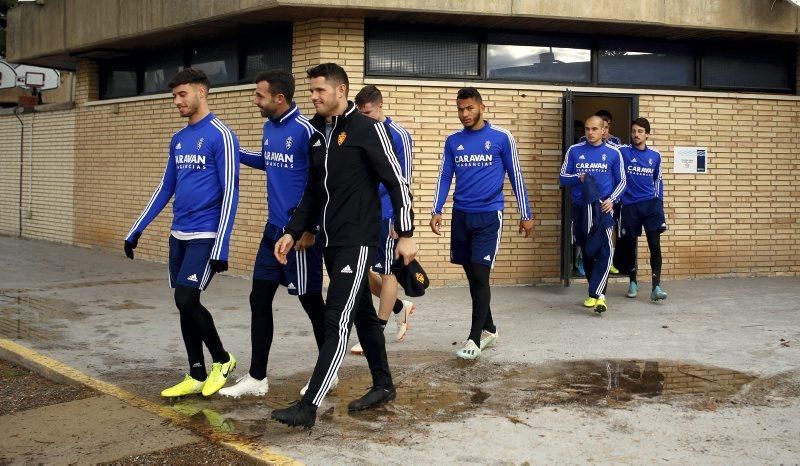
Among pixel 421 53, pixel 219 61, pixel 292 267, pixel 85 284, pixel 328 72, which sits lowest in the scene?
pixel 85 284

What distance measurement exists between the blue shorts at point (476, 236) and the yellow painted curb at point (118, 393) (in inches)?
110

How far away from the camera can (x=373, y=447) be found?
4770 mm

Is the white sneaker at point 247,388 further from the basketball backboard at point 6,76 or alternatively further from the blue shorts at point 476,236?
the basketball backboard at point 6,76

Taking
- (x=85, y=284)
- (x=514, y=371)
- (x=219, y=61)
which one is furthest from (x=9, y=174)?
(x=514, y=371)

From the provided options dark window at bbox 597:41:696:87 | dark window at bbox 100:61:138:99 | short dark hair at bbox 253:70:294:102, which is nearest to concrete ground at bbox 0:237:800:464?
short dark hair at bbox 253:70:294:102

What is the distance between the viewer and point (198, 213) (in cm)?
578

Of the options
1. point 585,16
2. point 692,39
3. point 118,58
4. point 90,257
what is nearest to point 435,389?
point 585,16

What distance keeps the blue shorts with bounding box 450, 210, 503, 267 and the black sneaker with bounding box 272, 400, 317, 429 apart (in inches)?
101

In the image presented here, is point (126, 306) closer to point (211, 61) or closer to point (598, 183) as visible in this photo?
point (211, 61)

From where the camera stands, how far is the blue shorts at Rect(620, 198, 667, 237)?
1027 centimetres

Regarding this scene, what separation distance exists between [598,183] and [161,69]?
25.5 ft

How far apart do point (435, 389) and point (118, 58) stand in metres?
11.3

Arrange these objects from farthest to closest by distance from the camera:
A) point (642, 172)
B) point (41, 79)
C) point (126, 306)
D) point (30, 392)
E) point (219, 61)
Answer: point (41, 79), point (219, 61), point (642, 172), point (126, 306), point (30, 392)

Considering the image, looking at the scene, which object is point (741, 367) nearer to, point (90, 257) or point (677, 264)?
point (677, 264)
